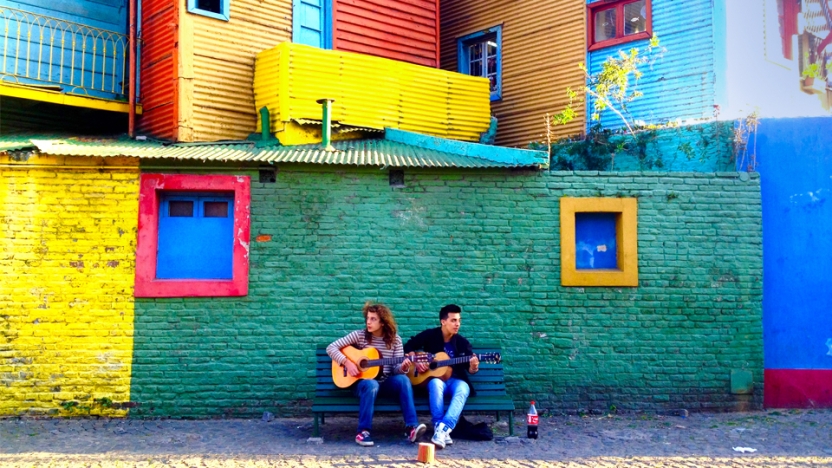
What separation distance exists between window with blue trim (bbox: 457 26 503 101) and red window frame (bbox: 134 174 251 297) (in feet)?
21.8

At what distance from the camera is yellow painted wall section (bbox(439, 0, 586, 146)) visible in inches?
477

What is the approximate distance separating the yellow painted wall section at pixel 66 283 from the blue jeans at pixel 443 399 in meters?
3.40

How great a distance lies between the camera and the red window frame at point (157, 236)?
25.2 feet

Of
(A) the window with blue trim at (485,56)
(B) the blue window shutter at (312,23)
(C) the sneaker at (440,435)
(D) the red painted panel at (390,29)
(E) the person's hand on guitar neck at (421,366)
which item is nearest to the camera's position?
(C) the sneaker at (440,435)

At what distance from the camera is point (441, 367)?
662cm

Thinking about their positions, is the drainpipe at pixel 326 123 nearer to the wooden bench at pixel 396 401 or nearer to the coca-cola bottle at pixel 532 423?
the wooden bench at pixel 396 401

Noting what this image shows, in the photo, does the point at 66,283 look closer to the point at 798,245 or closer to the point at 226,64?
the point at 226,64

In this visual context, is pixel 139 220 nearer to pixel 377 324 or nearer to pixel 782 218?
pixel 377 324

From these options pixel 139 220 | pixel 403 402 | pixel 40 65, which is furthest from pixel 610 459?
pixel 40 65

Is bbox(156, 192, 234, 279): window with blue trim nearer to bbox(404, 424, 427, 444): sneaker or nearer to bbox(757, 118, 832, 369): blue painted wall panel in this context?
bbox(404, 424, 427, 444): sneaker

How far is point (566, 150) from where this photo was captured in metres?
10.7

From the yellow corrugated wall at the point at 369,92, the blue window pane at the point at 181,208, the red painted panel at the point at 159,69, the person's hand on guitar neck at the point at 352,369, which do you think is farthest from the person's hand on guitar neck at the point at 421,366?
the red painted panel at the point at 159,69

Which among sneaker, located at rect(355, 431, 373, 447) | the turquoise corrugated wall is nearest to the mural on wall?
the turquoise corrugated wall

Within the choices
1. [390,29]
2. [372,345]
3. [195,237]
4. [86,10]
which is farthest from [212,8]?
[372,345]
